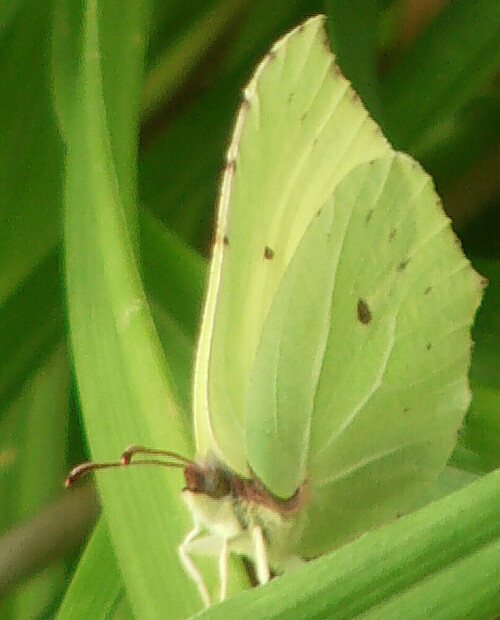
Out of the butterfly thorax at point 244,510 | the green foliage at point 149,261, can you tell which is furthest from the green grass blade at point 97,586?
the butterfly thorax at point 244,510

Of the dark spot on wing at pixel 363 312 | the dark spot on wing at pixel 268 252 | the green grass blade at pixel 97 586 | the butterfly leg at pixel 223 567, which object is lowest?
the green grass blade at pixel 97 586

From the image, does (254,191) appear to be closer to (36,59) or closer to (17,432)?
(36,59)

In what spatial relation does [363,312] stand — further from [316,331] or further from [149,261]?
[149,261]

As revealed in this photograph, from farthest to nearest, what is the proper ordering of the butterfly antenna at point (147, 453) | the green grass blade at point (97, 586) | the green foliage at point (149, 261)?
the green grass blade at point (97, 586) → the butterfly antenna at point (147, 453) → the green foliage at point (149, 261)

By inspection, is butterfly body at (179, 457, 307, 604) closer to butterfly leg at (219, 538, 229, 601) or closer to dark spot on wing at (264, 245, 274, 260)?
butterfly leg at (219, 538, 229, 601)

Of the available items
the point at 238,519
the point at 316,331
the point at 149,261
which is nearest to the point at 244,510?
the point at 238,519

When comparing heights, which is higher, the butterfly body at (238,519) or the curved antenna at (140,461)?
the curved antenna at (140,461)

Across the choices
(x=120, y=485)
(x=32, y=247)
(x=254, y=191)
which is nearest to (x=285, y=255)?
(x=254, y=191)

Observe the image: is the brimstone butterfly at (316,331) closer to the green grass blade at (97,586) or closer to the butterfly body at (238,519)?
the butterfly body at (238,519)
